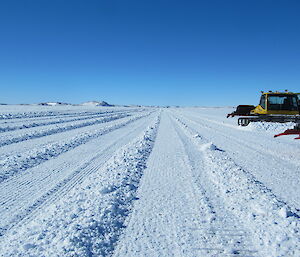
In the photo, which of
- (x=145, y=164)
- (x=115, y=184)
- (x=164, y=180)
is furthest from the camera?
(x=145, y=164)

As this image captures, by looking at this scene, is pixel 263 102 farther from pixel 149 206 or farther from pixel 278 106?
pixel 149 206

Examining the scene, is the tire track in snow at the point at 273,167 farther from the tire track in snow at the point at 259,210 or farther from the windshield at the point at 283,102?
the windshield at the point at 283,102

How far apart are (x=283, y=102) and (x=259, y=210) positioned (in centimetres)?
1514

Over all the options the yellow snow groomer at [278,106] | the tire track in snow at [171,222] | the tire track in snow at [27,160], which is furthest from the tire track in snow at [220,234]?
the yellow snow groomer at [278,106]

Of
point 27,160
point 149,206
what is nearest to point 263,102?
point 27,160

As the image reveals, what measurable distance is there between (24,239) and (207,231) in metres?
1.96

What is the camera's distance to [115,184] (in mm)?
4258

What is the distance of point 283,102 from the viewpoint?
16.2 meters

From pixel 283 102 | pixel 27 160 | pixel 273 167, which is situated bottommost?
pixel 273 167

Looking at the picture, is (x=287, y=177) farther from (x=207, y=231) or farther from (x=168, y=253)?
(x=168, y=253)

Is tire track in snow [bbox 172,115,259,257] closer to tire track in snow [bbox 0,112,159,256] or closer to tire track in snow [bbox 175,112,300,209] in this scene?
tire track in snow [bbox 0,112,159,256]

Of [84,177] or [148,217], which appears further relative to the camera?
[84,177]

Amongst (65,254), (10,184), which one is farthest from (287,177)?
(10,184)

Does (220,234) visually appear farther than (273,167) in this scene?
No
